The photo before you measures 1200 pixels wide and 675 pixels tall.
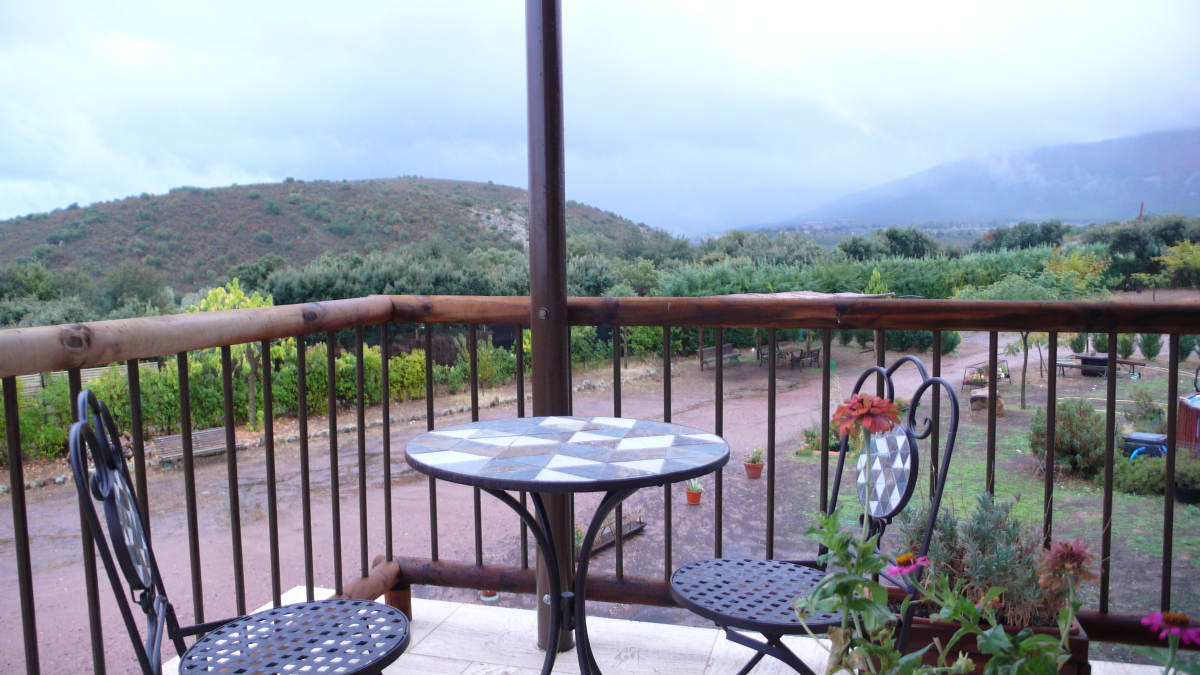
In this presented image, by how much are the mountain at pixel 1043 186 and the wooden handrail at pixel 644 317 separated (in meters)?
13.4

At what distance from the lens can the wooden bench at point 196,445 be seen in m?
10.4

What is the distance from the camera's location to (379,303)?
2.11m

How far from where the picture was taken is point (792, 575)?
151 cm

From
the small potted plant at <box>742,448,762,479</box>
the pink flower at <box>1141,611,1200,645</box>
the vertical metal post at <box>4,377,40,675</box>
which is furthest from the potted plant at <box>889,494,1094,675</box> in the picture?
the small potted plant at <box>742,448,762,479</box>

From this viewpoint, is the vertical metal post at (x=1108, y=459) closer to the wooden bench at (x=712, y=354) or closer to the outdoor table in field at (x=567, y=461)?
the outdoor table in field at (x=567, y=461)

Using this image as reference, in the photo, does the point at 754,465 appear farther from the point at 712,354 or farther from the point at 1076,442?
the point at 712,354

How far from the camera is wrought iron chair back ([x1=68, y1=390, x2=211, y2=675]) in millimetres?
918

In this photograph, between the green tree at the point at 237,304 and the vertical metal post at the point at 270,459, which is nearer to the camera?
the vertical metal post at the point at 270,459

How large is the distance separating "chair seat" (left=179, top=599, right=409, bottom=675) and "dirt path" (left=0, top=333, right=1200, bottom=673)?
15.0 feet

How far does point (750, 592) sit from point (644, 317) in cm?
81

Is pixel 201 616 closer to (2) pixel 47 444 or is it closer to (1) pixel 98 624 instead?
(1) pixel 98 624

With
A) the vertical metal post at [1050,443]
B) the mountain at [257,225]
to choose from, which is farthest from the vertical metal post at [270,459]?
the mountain at [257,225]

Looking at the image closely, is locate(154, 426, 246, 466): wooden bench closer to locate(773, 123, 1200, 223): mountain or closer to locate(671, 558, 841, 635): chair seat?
locate(671, 558, 841, 635): chair seat

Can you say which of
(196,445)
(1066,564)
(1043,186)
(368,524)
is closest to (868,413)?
(1066,564)
